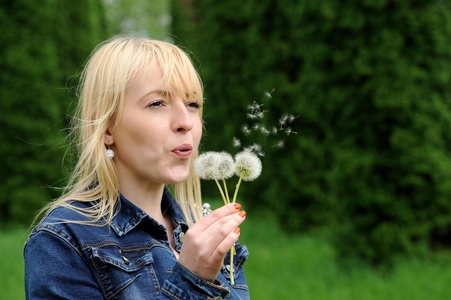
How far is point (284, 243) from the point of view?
7512 mm

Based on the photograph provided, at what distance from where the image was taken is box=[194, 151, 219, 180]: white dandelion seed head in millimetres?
1545

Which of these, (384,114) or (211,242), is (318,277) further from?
(211,242)

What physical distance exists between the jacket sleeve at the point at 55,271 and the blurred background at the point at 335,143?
1.74 m

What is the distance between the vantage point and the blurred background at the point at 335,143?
17.2 ft

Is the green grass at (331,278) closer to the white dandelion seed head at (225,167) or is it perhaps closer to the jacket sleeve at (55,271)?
the white dandelion seed head at (225,167)

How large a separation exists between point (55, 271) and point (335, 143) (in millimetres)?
4861

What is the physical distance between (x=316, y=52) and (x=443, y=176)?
222 cm

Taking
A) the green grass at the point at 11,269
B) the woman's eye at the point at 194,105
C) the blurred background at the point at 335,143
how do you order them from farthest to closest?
the blurred background at the point at 335,143 < the green grass at the point at 11,269 < the woman's eye at the point at 194,105

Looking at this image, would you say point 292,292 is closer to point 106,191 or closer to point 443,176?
point 443,176

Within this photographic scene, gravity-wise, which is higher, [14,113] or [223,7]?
[223,7]

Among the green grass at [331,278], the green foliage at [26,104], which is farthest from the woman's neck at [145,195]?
the green foliage at [26,104]

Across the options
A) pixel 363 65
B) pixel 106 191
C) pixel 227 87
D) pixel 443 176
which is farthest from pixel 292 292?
pixel 227 87

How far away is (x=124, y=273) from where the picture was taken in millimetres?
1438

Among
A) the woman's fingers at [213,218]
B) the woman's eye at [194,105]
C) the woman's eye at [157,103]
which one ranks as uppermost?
the woman's eye at [194,105]
